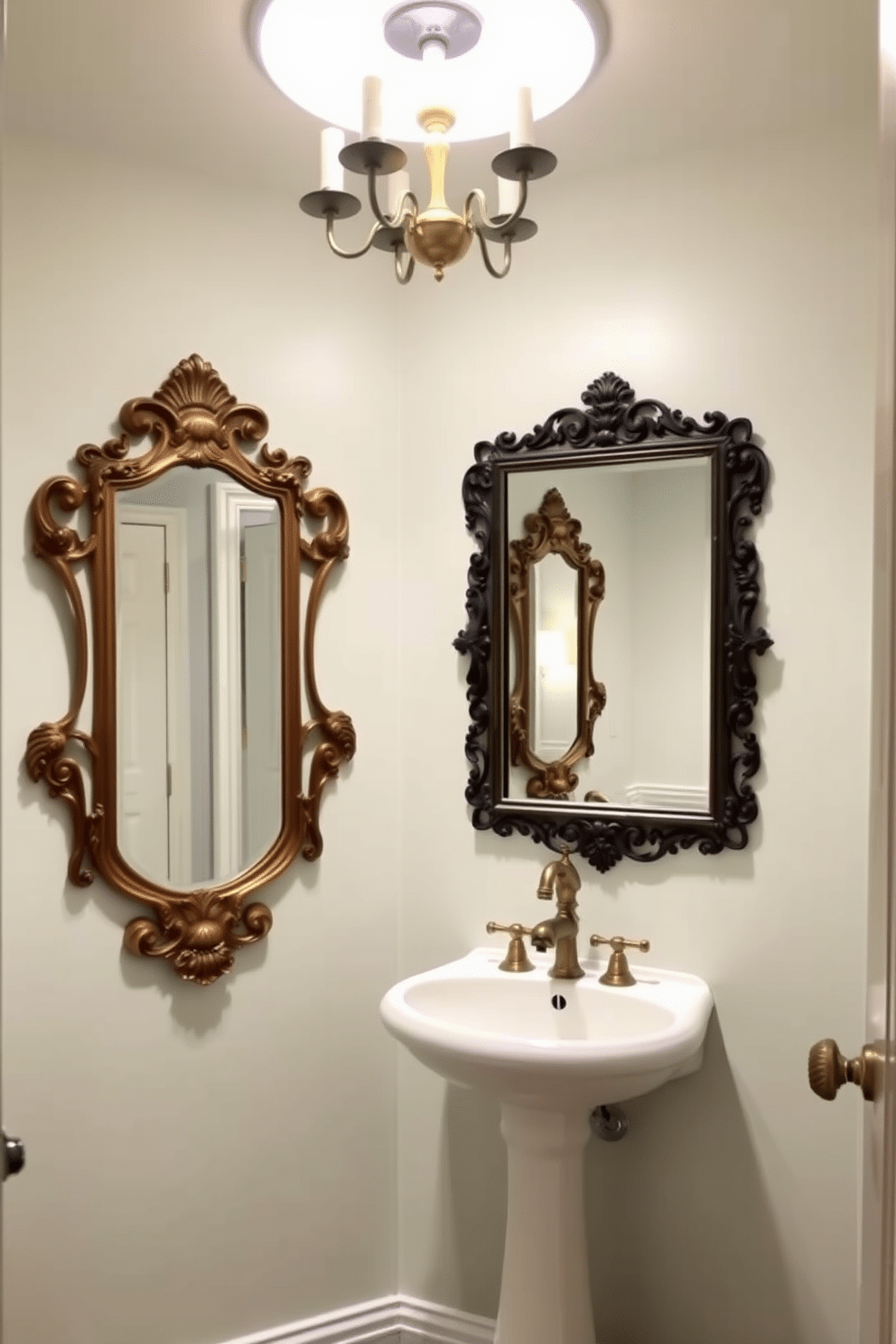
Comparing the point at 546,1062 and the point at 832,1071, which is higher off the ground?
the point at 832,1071

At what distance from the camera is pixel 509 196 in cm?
180

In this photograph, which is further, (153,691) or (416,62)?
(153,691)

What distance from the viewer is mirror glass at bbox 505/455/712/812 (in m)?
2.26

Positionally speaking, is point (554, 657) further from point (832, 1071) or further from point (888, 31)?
point (888, 31)

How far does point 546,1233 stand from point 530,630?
117 centimetres

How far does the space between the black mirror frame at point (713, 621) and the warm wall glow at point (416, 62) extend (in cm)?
58

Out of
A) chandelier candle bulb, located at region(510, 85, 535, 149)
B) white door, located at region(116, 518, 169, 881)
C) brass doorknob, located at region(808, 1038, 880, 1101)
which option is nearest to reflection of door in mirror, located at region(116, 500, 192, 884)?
white door, located at region(116, 518, 169, 881)

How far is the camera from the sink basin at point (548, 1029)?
74.2 inches

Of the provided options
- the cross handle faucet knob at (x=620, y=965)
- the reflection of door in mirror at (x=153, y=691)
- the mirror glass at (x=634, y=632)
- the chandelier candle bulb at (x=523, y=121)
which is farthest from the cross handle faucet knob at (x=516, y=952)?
the chandelier candle bulb at (x=523, y=121)

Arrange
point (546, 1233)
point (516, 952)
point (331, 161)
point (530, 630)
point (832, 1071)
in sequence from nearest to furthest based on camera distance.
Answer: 1. point (832, 1071)
2. point (331, 161)
3. point (546, 1233)
4. point (516, 952)
5. point (530, 630)

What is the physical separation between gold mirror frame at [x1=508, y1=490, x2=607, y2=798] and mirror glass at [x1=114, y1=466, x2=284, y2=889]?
51cm

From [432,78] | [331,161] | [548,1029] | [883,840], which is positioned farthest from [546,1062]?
[432,78]

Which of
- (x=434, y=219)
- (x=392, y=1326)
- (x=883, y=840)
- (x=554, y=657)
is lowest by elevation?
(x=392, y=1326)

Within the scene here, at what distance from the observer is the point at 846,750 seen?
2.12 m
